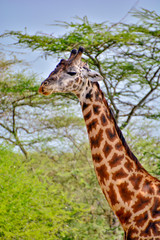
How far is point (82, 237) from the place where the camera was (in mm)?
7422

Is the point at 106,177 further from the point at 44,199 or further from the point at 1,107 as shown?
the point at 1,107

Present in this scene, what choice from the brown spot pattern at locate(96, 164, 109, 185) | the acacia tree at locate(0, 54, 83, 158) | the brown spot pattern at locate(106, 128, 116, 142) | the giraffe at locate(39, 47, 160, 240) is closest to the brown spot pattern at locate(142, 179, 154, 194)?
the giraffe at locate(39, 47, 160, 240)

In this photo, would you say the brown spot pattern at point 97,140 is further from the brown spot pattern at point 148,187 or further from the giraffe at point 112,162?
the brown spot pattern at point 148,187

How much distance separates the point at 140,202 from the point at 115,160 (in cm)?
33

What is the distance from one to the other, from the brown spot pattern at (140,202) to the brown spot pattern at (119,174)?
17 centimetres

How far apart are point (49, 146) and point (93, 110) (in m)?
7.55

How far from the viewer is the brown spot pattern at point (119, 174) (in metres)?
2.41

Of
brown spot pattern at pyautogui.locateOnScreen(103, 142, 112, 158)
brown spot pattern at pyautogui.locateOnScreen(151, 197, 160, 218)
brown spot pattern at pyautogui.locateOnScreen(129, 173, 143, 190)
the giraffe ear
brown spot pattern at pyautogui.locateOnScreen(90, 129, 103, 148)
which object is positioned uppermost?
the giraffe ear

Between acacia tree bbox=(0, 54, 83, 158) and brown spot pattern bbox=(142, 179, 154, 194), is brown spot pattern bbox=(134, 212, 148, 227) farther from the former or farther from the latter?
acacia tree bbox=(0, 54, 83, 158)

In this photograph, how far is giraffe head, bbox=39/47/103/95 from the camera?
7.80 ft

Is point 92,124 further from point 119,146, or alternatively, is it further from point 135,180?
point 135,180

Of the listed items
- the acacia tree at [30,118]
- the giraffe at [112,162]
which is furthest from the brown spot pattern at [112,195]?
the acacia tree at [30,118]

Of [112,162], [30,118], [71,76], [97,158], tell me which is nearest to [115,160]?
[112,162]

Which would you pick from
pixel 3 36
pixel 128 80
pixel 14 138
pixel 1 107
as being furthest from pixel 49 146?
pixel 3 36
